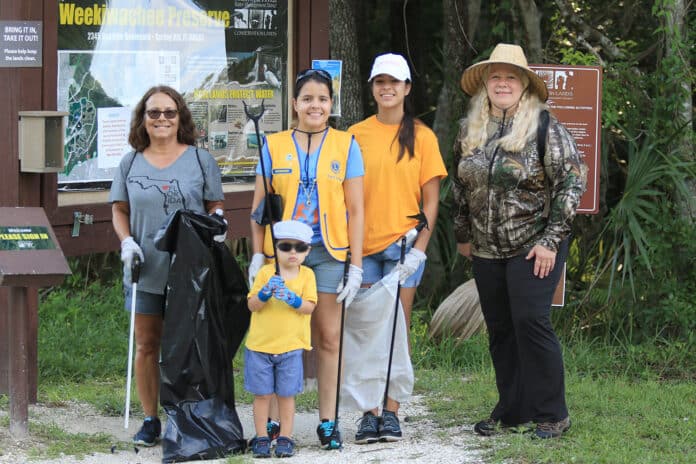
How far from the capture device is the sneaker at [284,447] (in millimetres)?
5258

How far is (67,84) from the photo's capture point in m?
6.13

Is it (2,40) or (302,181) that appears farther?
(2,40)

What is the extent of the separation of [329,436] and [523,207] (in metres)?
1.45

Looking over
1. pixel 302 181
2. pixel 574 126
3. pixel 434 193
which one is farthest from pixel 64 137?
pixel 574 126

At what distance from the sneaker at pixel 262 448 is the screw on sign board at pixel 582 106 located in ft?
9.12

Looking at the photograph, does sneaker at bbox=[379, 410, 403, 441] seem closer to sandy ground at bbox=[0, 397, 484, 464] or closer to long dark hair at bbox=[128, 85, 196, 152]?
sandy ground at bbox=[0, 397, 484, 464]

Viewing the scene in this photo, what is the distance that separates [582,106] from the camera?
282 inches

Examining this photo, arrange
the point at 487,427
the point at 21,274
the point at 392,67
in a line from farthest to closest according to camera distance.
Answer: the point at 487,427 < the point at 392,67 < the point at 21,274

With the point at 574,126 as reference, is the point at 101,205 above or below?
below

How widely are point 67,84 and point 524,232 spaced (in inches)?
103

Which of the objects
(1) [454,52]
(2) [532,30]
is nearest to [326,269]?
(2) [532,30]

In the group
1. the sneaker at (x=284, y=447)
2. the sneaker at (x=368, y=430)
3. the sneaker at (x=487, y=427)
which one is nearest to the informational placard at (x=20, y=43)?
the sneaker at (x=284, y=447)

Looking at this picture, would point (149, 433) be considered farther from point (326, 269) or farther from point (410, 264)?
point (410, 264)

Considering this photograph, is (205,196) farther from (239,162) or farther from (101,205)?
(239,162)
